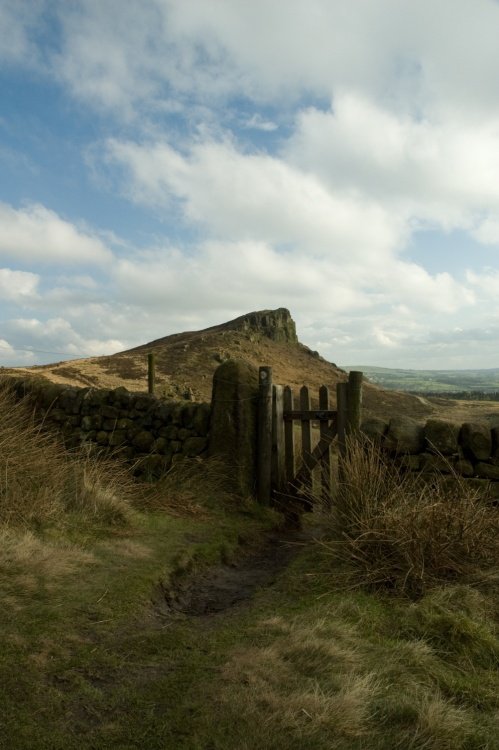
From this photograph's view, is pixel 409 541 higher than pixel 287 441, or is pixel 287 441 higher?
pixel 287 441

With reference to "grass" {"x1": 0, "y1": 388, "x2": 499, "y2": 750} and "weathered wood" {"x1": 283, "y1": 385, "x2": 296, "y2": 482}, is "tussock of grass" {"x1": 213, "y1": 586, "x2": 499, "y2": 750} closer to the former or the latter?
"grass" {"x1": 0, "y1": 388, "x2": 499, "y2": 750}

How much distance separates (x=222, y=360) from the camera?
28.0 meters

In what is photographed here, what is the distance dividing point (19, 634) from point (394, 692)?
2.35 m

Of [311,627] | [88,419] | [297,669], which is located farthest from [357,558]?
[88,419]

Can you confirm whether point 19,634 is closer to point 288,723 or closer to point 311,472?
point 288,723

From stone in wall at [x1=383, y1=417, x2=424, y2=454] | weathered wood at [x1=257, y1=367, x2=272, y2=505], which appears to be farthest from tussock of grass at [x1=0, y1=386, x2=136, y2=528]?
stone in wall at [x1=383, y1=417, x2=424, y2=454]

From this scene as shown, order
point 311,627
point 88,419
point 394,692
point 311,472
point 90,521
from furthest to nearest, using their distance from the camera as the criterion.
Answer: point 88,419 → point 311,472 → point 90,521 → point 311,627 → point 394,692

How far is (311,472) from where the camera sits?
7.79m

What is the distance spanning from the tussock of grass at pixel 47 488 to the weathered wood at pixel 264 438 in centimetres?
182

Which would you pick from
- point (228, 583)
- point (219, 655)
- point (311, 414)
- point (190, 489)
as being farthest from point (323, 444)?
point (219, 655)

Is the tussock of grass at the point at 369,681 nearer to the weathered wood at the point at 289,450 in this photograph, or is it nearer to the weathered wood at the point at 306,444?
the weathered wood at the point at 306,444

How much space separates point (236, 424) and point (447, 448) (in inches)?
117

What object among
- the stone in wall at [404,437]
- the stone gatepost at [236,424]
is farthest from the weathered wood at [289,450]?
the stone in wall at [404,437]

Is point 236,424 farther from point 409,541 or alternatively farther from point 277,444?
point 409,541
